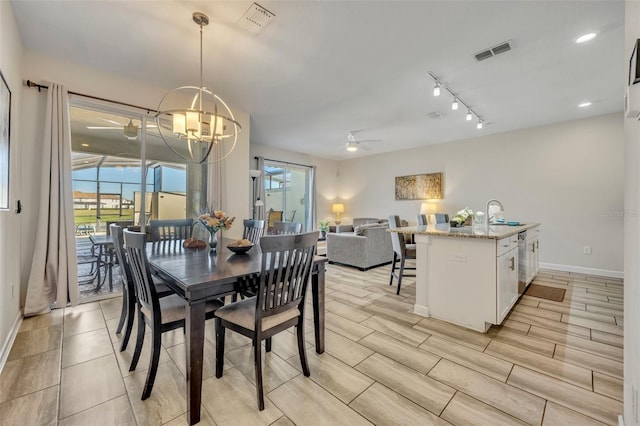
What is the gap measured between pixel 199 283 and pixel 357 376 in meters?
1.21

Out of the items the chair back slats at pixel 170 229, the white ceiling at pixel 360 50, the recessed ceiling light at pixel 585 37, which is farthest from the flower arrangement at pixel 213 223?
the recessed ceiling light at pixel 585 37

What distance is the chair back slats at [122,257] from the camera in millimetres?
1836

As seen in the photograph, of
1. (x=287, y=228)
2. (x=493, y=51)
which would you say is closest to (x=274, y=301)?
(x=287, y=228)

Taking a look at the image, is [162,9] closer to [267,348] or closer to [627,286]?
[267,348]

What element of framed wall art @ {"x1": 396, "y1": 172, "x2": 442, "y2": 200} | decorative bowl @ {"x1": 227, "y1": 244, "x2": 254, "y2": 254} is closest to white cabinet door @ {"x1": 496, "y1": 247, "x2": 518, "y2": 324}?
decorative bowl @ {"x1": 227, "y1": 244, "x2": 254, "y2": 254}

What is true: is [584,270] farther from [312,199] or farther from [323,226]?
[312,199]

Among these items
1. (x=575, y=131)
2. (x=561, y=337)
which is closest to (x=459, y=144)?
(x=575, y=131)

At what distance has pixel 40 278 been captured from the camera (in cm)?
269

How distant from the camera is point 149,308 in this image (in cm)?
162

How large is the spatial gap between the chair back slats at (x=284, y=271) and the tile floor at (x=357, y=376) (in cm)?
55

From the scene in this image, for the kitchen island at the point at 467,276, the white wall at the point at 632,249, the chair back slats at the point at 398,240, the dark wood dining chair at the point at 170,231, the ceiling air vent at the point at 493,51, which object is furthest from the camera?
the chair back slats at the point at 398,240

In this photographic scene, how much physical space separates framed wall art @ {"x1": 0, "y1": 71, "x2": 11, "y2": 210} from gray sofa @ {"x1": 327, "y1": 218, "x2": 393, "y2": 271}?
13.4 ft

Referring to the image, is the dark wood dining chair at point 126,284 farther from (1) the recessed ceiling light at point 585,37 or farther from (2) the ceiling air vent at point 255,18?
(1) the recessed ceiling light at point 585,37

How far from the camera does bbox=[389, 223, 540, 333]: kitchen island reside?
7.64 ft
